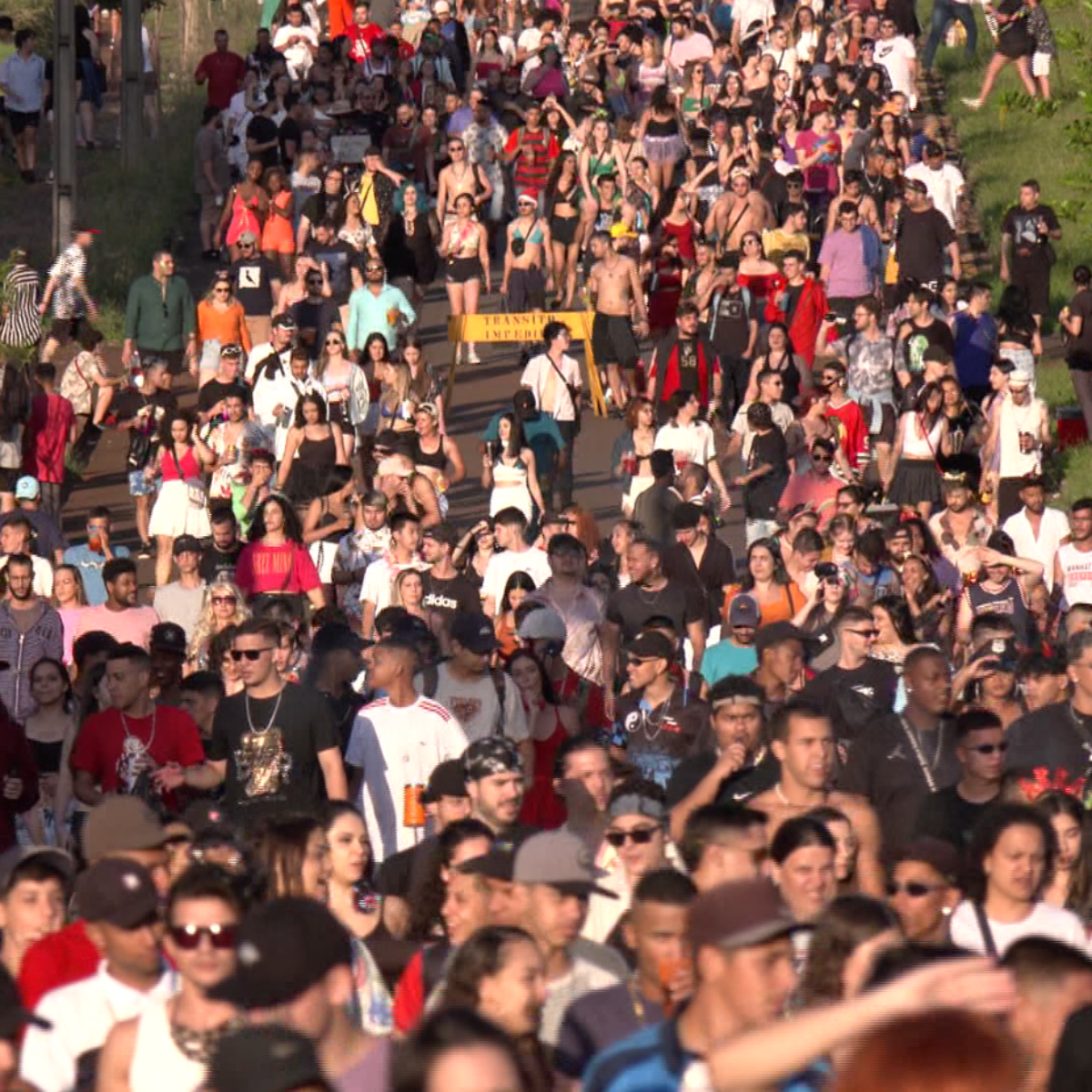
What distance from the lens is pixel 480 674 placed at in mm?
13180

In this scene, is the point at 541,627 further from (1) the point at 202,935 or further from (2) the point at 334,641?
(1) the point at 202,935

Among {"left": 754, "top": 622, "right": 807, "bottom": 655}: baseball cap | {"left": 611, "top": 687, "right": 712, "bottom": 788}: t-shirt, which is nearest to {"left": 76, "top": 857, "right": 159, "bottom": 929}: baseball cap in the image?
{"left": 611, "top": 687, "right": 712, "bottom": 788}: t-shirt

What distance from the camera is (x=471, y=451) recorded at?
80.8 ft

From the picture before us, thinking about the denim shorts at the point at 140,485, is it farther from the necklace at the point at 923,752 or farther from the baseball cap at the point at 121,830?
the baseball cap at the point at 121,830

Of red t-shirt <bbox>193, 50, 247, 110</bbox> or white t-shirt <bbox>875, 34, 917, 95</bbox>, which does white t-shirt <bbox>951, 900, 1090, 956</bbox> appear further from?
red t-shirt <bbox>193, 50, 247, 110</bbox>

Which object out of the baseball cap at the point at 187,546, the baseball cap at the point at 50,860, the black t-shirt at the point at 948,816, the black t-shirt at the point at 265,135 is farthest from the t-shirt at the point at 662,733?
the black t-shirt at the point at 265,135

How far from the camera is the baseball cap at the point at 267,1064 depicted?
6.03 metres

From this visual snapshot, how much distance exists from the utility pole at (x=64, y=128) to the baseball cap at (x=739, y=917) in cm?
2336

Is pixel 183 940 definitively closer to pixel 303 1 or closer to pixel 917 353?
pixel 917 353

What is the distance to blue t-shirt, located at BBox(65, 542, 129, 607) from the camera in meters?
18.4

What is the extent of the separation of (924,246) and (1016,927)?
18.0 m

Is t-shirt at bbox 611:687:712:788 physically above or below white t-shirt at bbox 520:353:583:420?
above

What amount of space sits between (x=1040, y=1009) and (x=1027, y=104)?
78.0 feet

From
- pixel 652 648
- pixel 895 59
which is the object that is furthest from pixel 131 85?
pixel 652 648
